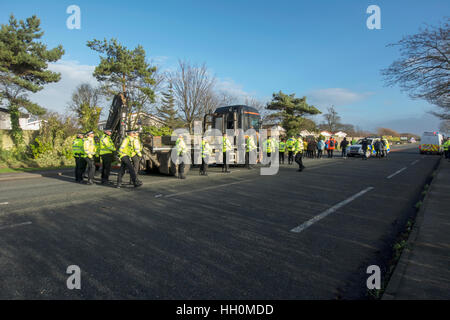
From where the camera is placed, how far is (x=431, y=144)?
31.3 meters

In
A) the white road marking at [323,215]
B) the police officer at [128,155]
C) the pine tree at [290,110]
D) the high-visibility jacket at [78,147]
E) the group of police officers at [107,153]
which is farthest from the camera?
the pine tree at [290,110]

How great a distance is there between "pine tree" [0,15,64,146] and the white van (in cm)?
3700

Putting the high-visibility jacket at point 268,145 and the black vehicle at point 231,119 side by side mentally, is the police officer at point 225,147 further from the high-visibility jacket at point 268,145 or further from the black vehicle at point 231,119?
the high-visibility jacket at point 268,145

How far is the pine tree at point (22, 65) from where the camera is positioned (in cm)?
1852

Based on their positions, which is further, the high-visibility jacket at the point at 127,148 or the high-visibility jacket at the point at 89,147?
the high-visibility jacket at the point at 89,147

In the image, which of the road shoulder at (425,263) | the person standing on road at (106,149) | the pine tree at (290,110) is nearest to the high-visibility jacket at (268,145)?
the person standing on road at (106,149)

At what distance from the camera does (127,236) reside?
4430 millimetres

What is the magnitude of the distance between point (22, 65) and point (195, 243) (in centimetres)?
2213

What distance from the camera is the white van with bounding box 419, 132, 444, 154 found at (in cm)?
3117

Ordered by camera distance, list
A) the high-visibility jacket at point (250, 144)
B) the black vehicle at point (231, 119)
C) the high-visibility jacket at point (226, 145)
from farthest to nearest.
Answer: the black vehicle at point (231, 119)
the high-visibility jacket at point (250, 144)
the high-visibility jacket at point (226, 145)

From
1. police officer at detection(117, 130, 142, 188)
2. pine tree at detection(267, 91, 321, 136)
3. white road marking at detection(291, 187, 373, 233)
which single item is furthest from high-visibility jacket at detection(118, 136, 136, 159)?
pine tree at detection(267, 91, 321, 136)

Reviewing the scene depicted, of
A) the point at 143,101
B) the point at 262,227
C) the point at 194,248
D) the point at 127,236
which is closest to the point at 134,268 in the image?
the point at 194,248

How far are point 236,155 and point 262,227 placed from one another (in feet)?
31.0

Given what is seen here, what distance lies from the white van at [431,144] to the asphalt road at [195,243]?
29.3 m
